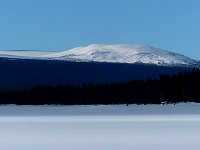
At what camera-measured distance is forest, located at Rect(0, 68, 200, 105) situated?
50.8 m

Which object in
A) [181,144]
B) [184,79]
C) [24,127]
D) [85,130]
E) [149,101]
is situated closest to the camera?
[181,144]

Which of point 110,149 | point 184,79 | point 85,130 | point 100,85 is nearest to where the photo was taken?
point 110,149

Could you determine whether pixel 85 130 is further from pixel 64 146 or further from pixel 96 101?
pixel 96 101

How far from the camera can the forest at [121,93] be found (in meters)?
50.8

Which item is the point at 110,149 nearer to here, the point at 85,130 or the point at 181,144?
the point at 181,144

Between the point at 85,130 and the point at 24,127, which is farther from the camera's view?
the point at 24,127

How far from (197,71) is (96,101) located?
27.6 ft

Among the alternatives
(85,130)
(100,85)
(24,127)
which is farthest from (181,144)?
(100,85)

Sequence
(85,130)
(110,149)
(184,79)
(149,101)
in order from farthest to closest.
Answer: (184,79)
(149,101)
(85,130)
(110,149)

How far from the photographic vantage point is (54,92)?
201 feet

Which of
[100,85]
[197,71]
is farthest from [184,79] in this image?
[100,85]

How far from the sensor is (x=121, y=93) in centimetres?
5784

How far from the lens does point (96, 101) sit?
56.0m

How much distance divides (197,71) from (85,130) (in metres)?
36.1
